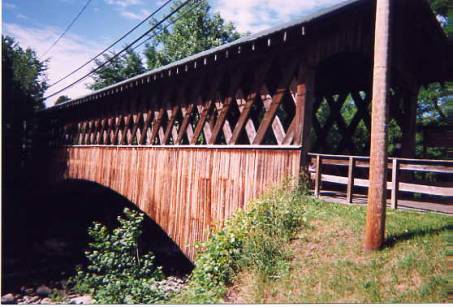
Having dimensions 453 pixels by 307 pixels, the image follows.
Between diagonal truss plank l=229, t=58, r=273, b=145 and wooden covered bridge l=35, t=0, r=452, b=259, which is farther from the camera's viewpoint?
diagonal truss plank l=229, t=58, r=273, b=145

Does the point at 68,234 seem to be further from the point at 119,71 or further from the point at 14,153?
the point at 119,71

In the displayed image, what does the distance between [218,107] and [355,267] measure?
5482mm

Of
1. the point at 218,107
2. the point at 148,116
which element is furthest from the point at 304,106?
the point at 148,116

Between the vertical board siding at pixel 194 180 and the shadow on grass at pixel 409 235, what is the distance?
216cm

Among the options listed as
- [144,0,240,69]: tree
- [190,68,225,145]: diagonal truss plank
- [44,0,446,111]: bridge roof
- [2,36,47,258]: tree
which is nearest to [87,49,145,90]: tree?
[144,0,240,69]: tree

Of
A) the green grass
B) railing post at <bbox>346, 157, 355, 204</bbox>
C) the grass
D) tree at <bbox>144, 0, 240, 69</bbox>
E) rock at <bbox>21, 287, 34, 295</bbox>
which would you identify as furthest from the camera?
tree at <bbox>144, 0, 240, 69</bbox>

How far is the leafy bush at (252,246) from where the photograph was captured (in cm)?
552

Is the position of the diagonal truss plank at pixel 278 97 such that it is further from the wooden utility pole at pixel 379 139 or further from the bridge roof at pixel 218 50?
the wooden utility pole at pixel 379 139

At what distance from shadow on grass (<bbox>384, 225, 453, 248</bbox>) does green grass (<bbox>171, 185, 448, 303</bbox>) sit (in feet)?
0.04

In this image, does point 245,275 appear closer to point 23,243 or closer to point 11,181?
point 23,243

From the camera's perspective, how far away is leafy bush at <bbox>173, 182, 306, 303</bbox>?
5.52 meters

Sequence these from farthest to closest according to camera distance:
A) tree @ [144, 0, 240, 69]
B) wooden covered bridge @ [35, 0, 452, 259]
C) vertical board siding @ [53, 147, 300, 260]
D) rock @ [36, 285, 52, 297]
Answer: tree @ [144, 0, 240, 69] → rock @ [36, 285, 52, 297] → vertical board siding @ [53, 147, 300, 260] → wooden covered bridge @ [35, 0, 452, 259]

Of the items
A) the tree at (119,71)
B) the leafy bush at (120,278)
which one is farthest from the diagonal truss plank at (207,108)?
the tree at (119,71)

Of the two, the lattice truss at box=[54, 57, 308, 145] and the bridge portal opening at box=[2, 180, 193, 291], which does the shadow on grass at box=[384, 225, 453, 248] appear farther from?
the bridge portal opening at box=[2, 180, 193, 291]
